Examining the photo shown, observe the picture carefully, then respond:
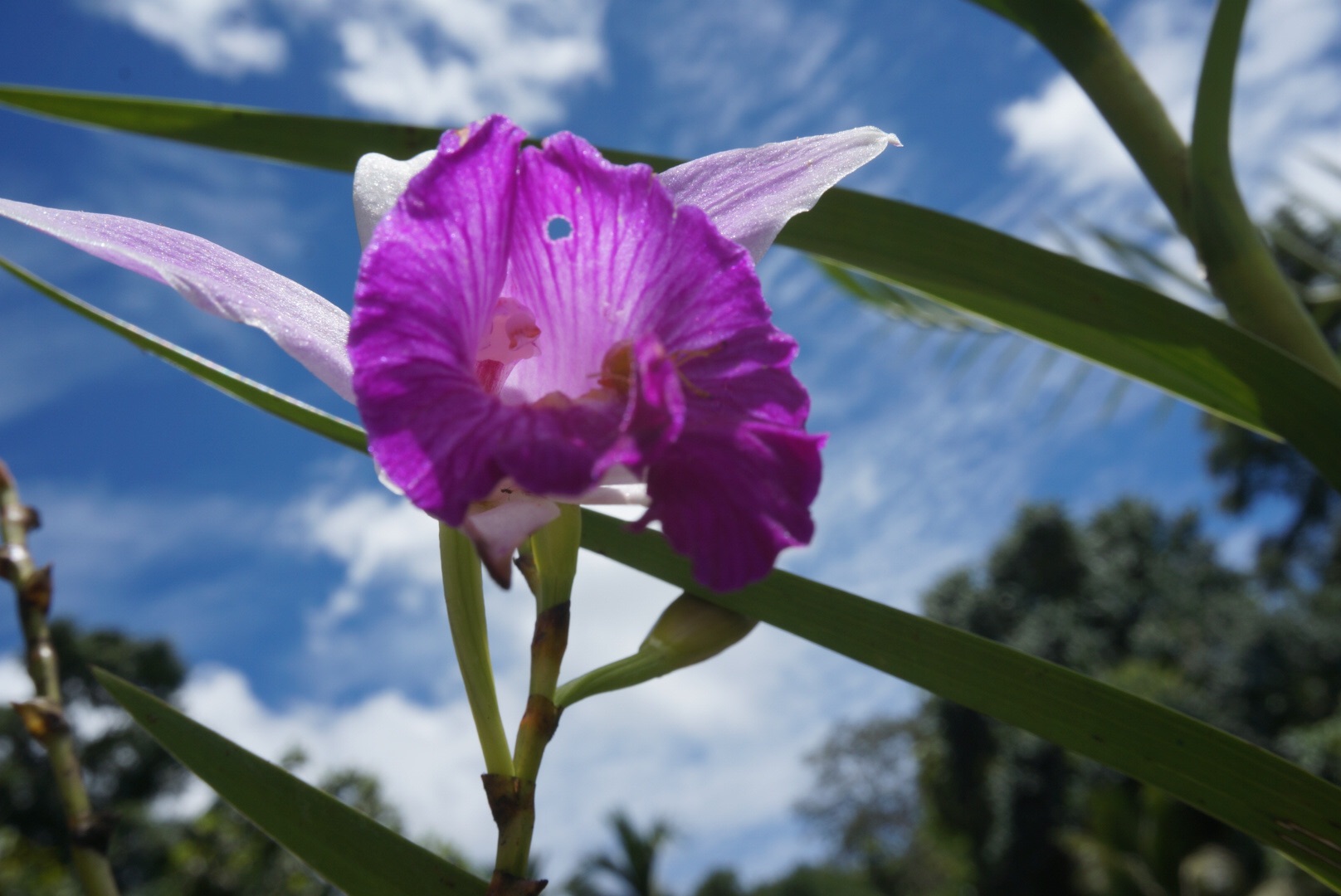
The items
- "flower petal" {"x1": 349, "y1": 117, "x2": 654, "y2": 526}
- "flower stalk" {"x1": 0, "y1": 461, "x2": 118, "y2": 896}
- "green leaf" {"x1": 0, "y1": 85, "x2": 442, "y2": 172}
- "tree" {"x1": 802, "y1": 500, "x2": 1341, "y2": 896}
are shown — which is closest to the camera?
"flower petal" {"x1": 349, "y1": 117, "x2": 654, "y2": 526}

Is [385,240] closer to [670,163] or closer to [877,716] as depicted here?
[670,163]

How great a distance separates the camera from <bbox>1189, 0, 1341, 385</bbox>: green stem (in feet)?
1.82

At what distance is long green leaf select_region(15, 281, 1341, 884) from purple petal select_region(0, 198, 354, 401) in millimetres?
165

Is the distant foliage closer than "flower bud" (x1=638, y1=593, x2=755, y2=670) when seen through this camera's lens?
No

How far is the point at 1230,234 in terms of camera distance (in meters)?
0.58

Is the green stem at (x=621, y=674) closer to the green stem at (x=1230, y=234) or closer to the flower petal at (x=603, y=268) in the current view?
the flower petal at (x=603, y=268)

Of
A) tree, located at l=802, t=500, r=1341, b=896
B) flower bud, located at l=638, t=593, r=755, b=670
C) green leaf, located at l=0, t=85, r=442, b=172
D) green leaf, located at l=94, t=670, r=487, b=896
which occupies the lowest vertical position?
green leaf, located at l=94, t=670, r=487, b=896

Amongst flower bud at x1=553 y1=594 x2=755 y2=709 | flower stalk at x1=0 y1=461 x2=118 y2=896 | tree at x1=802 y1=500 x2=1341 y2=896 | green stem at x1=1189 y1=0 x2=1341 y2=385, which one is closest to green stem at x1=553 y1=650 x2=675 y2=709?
flower bud at x1=553 y1=594 x2=755 y2=709

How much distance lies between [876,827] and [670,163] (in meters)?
20.0

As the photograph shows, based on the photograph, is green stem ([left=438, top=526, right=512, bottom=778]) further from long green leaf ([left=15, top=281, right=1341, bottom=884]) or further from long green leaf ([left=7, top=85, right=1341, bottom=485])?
long green leaf ([left=7, top=85, right=1341, bottom=485])

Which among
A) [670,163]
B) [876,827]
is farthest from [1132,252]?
[876,827]

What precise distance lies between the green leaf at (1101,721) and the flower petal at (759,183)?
14cm

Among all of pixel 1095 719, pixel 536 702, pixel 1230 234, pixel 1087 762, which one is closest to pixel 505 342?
pixel 536 702

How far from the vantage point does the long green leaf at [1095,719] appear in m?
0.36
